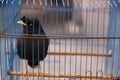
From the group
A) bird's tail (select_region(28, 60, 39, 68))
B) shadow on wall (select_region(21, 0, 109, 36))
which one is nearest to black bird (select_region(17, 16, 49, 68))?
bird's tail (select_region(28, 60, 39, 68))

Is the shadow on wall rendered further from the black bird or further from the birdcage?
the black bird

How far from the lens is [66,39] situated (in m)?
2.54

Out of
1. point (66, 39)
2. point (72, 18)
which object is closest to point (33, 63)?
point (66, 39)

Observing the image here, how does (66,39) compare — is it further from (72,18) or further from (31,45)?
(31,45)

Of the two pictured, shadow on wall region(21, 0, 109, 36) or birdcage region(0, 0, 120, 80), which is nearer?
birdcage region(0, 0, 120, 80)

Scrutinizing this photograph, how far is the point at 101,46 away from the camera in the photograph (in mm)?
2619

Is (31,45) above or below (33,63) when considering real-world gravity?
above

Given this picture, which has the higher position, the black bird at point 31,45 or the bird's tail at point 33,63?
the black bird at point 31,45

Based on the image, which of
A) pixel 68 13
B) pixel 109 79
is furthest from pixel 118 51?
pixel 68 13

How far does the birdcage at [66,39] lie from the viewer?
185cm

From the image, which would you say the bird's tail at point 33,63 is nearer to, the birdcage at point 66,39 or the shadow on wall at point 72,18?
the birdcage at point 66,39

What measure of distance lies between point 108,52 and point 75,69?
41cm

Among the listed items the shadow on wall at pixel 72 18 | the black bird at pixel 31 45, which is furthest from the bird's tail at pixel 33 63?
the shadow on wall at pixel 72 18

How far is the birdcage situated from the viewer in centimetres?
185
